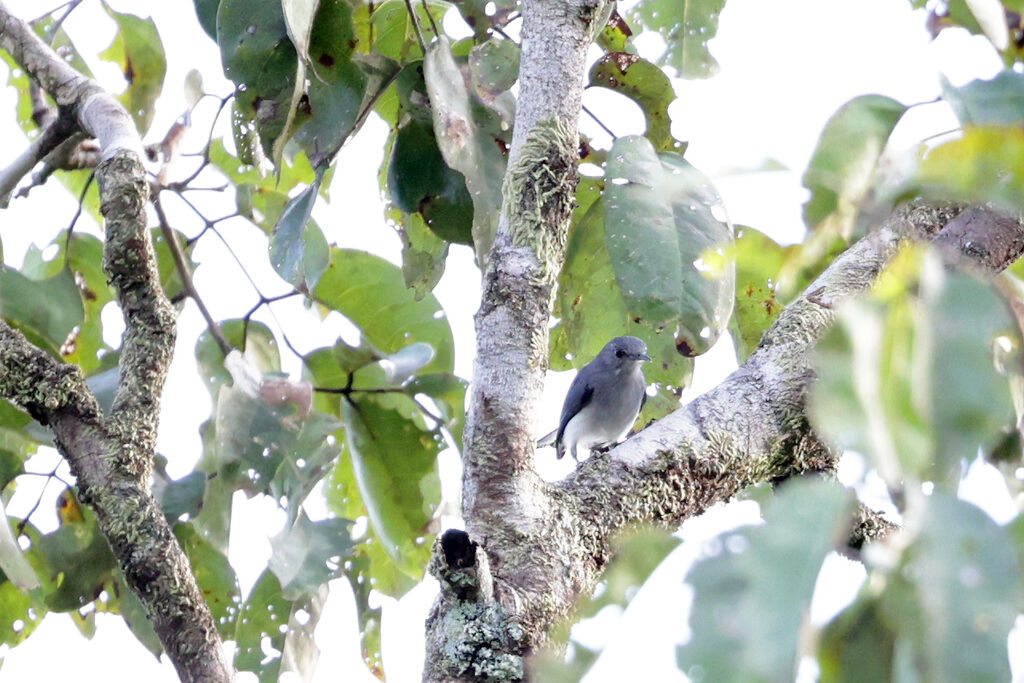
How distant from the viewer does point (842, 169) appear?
30.7 inches

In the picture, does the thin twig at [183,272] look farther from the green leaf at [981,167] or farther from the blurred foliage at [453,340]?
the green leaf at [981,167]

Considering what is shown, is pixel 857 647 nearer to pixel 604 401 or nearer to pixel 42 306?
pixel 42 306

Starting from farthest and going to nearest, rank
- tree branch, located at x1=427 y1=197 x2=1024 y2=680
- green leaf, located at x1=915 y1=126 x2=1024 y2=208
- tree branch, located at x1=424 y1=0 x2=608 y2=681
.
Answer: tree branch, located at x1=427 y1=197 x2=1024 y2=680 → tree branch, located at x1=424 y1=0 x2=608 y2=681 → green leaf, located at x1=915 y1=126 x2=1024 y2=208

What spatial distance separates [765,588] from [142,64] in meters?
3.40

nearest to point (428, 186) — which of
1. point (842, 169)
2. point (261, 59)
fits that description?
point (261, 59)

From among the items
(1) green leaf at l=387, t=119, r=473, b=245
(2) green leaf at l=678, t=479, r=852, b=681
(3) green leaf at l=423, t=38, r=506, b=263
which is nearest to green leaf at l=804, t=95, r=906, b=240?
(2) green leaf at l=678, t=479, r=852, b=681

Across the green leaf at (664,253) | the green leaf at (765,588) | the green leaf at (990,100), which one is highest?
the green leaf at (664,253)

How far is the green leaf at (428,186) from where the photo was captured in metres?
2.90

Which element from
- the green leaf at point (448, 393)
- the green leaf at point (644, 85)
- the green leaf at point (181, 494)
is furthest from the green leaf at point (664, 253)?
the green leaf at point (181, 494)

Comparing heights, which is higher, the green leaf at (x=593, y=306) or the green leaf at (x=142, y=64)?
the green leaf at (x=142, y=64)

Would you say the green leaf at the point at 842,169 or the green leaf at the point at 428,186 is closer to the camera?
the green leaf at the point at 842,169

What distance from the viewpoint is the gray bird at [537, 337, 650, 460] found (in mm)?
6039

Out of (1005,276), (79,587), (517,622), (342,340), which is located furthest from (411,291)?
(1005,276)

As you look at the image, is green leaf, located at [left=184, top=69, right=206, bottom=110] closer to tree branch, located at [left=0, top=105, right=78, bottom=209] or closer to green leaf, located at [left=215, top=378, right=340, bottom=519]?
tree branch, located at [left=0, top=105, right=78, bottom=209]
